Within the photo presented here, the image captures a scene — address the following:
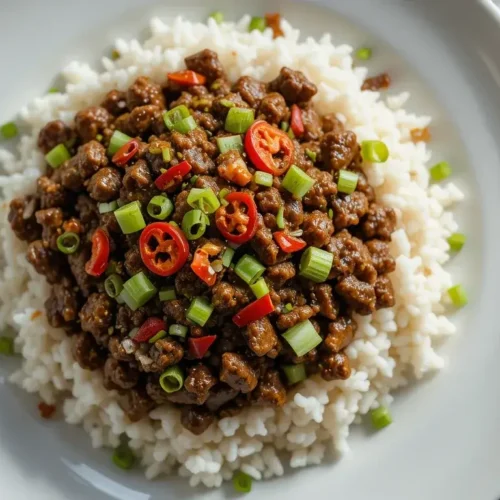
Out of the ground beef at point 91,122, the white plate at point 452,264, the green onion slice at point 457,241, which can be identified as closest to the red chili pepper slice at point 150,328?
the white plate at point 452,264

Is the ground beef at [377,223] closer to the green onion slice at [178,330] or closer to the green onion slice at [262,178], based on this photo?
the green onion slice at [262,178]

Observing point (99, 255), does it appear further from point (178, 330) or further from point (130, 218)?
point (178, 330)

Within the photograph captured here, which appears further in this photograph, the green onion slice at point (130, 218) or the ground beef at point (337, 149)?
the ground beef at point (337, 149)

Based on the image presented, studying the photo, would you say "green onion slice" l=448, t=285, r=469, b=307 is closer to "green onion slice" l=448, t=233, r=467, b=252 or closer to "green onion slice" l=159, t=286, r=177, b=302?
"green onion slice" l=448, t=233, r=467, b=252

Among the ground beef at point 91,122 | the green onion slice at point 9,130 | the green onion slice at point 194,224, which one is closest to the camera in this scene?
the green onion slice at point 194,224

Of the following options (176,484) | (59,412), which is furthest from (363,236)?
(59,412)

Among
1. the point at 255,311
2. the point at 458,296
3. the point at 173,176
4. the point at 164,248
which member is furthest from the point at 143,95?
the point at 458,296
